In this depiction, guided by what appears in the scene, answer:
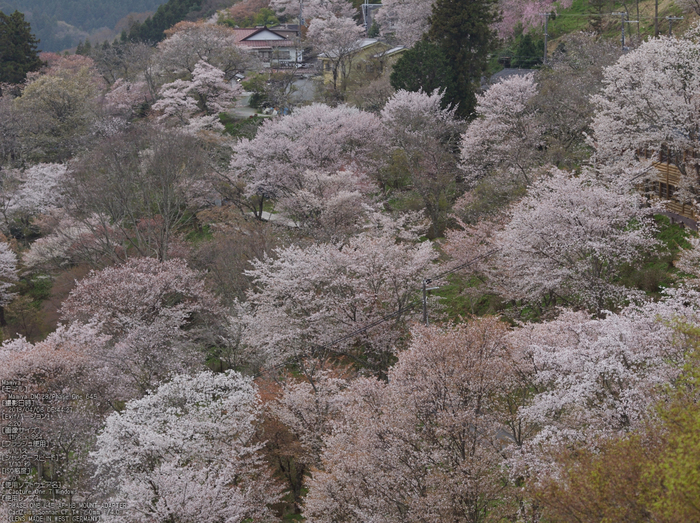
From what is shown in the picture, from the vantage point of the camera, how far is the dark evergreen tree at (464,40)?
124ft

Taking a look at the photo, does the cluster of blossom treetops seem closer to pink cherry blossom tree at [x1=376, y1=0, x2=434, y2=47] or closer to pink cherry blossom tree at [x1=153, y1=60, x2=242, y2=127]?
pink cherry blossom tree at [x1=153, y1=60, x2=242, y2=127]

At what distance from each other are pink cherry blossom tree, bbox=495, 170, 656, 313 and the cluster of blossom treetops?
91 mm

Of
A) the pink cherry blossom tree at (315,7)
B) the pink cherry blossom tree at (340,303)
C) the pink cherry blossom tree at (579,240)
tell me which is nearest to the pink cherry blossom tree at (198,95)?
the pink cherry blossom tree at (315,7)

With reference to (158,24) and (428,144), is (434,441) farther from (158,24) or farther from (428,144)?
(158,24)

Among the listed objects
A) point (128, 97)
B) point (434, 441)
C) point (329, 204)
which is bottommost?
point (434, 441)

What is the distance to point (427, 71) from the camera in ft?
121

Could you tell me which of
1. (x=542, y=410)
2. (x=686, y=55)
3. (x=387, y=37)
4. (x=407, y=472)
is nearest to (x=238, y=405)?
(x=407, y=472)

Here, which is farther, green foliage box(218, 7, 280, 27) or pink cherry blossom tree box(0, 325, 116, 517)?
green foliage box(218, 7, 280, 27)

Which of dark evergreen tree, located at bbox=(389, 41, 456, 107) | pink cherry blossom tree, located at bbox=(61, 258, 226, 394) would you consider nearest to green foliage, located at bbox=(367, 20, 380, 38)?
dark evergreen tree, located at bbox=(389, 41, 456, 107)

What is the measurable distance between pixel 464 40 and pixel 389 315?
23.9 m

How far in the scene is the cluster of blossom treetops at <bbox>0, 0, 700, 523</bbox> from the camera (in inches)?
460

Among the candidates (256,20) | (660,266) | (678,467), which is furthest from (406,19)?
(678,467)

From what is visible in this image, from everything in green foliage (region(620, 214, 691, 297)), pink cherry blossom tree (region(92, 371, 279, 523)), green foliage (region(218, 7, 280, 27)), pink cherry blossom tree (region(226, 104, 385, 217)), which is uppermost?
green foliage (region(218, 7, 280, 27))

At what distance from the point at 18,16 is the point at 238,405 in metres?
63.4
